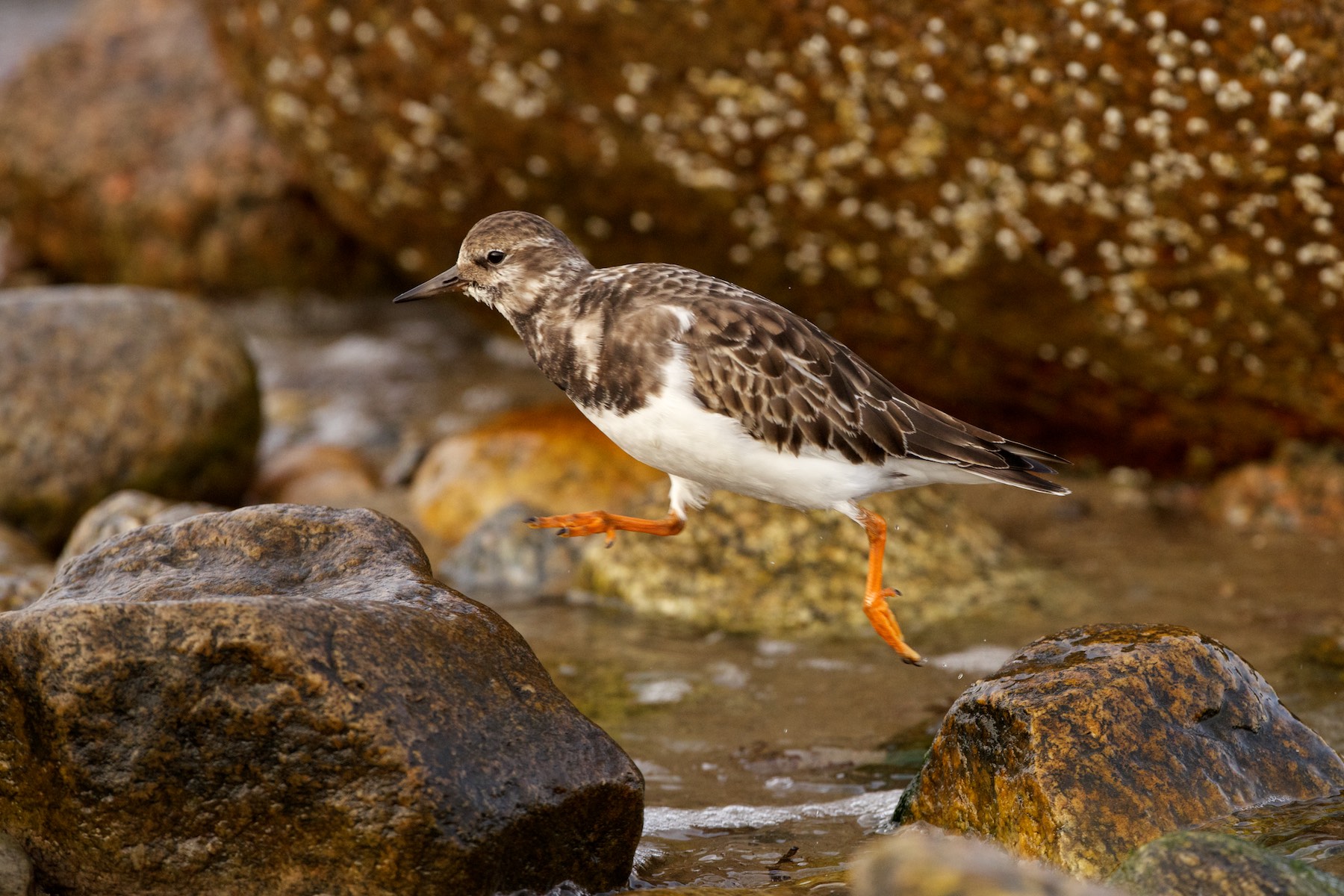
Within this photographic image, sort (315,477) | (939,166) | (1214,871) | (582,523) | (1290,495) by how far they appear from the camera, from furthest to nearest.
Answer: (315,477) → (1290,495) → (939,166) → (582,523) → (1214,871)

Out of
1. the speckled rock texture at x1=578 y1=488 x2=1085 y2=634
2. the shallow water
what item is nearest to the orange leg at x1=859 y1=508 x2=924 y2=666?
the shallow water

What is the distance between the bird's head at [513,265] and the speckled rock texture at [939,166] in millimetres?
2194

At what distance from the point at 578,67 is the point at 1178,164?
10.6 feet

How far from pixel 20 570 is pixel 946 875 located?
570cm

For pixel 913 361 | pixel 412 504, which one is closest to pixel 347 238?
pixel 412 504

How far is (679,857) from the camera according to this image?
4707 mm

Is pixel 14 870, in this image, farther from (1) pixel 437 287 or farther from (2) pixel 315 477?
(2) pixel 315 477

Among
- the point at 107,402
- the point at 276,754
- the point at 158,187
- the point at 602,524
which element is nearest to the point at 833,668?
the point at 602,524

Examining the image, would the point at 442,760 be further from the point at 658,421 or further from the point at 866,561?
the point at 866,561

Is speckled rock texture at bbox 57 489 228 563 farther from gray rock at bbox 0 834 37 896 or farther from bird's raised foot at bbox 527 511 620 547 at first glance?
gray rock at bbox 0 834 37 896

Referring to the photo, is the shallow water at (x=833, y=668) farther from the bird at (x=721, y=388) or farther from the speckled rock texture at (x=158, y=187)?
the speckled rock texture at (x=158, y=187)

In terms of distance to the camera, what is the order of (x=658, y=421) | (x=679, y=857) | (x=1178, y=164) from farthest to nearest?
1. (x=1178, y=164)
2. (x=658, y=421)
3. (x=679, y=857)

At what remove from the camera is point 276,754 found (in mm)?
3842

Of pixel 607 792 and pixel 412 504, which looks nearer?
pixel 607 792
